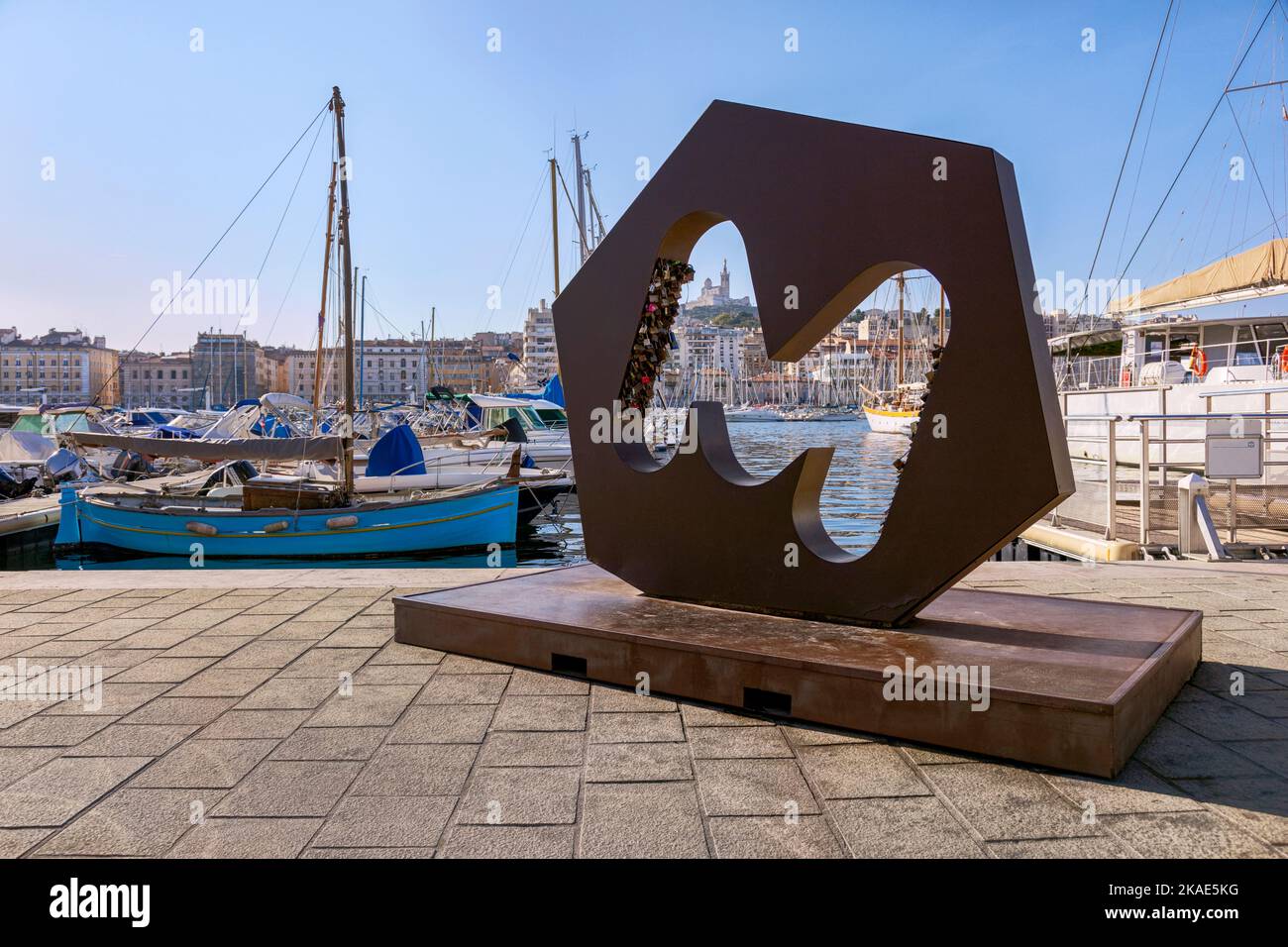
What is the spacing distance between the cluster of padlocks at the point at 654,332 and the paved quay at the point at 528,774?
1.82 meters

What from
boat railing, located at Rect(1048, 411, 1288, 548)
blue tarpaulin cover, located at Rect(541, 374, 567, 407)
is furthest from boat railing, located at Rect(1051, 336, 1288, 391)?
blue tarpaulin cover, located at Rect(541, 374, 567, 407)

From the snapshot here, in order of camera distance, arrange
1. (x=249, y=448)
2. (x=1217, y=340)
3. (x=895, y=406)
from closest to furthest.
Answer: (x=249, y=448) → (x=1217, y=340) → (x=895, y=406)

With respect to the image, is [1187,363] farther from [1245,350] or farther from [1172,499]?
[1172,499]

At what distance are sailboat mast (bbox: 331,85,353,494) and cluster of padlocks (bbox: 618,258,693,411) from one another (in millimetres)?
11435

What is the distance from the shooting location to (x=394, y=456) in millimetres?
19609

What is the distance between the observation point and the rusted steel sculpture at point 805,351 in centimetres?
422

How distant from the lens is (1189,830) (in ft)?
10.0

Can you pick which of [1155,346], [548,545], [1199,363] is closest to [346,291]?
[548,545]

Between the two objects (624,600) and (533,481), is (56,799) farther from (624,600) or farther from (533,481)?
(533,481)

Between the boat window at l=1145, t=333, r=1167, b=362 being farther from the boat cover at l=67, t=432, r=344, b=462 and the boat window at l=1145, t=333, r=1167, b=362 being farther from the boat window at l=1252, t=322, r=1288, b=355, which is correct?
the boat cover at l=67, t=432, r=344, b=462

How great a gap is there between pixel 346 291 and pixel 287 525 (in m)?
4.22

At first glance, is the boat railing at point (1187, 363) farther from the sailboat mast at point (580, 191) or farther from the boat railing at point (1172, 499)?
the sailboat mast at point (580, 191)

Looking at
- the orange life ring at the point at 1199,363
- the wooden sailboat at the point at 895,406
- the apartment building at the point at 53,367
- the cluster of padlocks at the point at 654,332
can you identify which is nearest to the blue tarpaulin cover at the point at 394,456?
the cluster of padlocks at the point at 654,332

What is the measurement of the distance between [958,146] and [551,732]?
10.5ft
